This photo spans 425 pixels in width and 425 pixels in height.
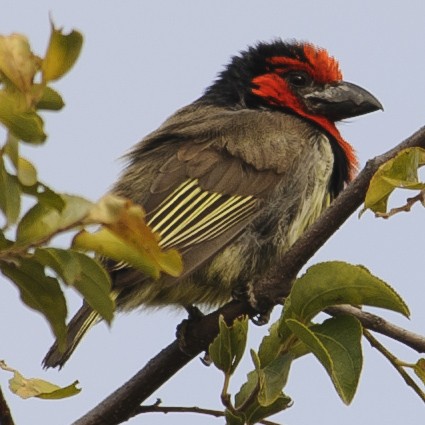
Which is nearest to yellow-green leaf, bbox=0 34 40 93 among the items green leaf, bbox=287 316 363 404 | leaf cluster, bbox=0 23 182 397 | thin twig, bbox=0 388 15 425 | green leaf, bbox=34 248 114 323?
leaf cluster, bbox=0 23 182 397

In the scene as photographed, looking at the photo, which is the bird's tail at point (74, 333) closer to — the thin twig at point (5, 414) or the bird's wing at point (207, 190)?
the bird's wing at point (207, 190)

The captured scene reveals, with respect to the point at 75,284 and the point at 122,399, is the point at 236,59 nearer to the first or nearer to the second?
the point at 122,399

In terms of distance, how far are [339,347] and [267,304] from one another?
1.12 metres

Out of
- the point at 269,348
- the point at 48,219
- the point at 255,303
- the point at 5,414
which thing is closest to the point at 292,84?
the point at 255,303

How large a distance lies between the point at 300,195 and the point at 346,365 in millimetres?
2173

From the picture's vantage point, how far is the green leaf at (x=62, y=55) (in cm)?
191

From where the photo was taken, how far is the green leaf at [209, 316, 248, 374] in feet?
9.06

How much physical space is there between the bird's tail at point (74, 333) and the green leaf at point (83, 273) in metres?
1.71

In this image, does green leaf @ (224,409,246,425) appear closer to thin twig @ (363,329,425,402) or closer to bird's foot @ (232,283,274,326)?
thin twig @ (363,329,425,402)

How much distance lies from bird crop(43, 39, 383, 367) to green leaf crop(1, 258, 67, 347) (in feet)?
5.22

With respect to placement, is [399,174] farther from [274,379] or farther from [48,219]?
[48,219]

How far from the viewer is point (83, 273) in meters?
2.12

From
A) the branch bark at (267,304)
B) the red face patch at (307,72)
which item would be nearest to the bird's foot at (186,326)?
the branch bark at (267,304)

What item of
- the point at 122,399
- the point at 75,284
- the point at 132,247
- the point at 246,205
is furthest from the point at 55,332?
the point at 246,205
